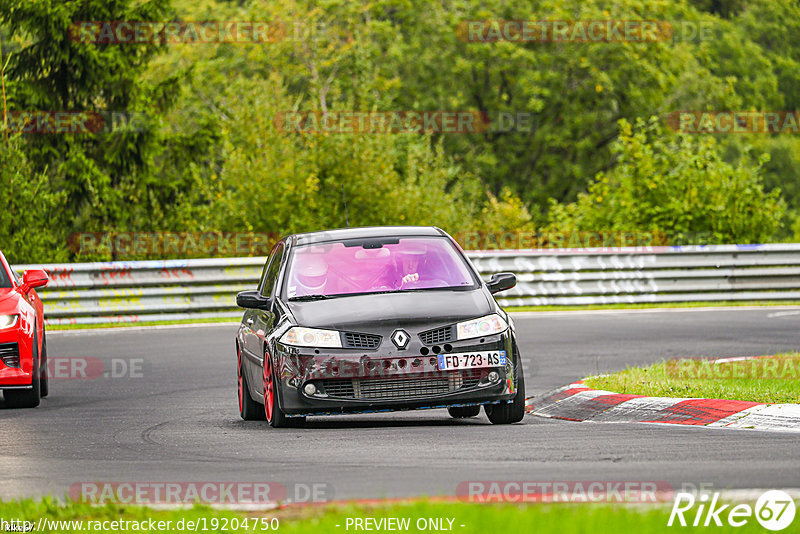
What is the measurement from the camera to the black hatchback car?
10.5 meters

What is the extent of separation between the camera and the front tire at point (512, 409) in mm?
11031

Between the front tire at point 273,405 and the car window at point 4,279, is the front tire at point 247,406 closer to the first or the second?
the front tire at point 273,405

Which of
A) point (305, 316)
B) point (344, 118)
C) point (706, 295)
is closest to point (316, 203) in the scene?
point (344, 118)

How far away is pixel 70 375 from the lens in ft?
54.4

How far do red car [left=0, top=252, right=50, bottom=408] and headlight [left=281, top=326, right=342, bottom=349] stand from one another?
3373mm

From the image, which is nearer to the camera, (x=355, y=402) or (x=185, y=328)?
(x=355, y=402)

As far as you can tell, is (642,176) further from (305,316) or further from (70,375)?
(305,316)

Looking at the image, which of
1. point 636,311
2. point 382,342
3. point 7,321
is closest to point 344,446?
point 382,342

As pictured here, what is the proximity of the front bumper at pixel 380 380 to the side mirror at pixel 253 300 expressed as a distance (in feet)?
3.30

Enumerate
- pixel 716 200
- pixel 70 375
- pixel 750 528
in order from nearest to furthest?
pixel 750 528
pixel 70 375
pixel 716 200

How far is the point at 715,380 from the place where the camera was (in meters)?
12.7

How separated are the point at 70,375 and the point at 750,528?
38.8 feet

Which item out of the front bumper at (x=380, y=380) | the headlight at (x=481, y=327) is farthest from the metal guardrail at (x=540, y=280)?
the headlight at (x=481, y=327)

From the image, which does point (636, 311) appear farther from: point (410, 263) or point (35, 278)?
point (410, 263)
